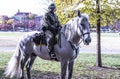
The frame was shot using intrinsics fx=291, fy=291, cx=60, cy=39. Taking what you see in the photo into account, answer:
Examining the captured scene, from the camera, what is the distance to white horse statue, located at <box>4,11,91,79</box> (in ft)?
21.2

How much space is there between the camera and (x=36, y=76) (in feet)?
32.7

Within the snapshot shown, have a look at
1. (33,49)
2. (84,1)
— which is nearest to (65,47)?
(33,49)

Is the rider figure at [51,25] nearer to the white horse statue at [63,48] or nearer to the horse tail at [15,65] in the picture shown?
the white horse statue at [63,48]

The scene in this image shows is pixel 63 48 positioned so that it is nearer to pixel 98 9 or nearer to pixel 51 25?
pixel 51 25

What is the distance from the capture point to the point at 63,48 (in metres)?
6.91

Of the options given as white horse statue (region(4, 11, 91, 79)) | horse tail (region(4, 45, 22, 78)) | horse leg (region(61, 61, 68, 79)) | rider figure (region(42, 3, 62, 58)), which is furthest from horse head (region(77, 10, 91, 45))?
horse tail (region(4, 45, 22, 78))

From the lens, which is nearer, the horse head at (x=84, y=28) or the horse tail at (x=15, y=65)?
the horse head at (x=84, y=28)

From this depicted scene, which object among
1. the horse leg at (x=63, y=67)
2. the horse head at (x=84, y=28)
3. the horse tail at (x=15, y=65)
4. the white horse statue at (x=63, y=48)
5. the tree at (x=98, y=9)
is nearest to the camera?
the horse head at (x=84, y=28)

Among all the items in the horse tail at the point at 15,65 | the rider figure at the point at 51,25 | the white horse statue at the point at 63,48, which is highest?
the rider figure at the point at 51,25

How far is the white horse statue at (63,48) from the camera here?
6448mm

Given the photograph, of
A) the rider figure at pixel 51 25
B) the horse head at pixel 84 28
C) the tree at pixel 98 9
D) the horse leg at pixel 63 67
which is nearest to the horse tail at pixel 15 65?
the rider figure at pixel 51 25

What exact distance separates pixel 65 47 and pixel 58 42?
235 mm

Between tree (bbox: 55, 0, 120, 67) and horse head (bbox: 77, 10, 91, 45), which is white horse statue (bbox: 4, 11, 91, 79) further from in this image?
tree (bbox: 55, 0, 120, 67)

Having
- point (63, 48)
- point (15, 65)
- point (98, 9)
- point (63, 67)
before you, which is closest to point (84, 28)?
point (63, 48)
